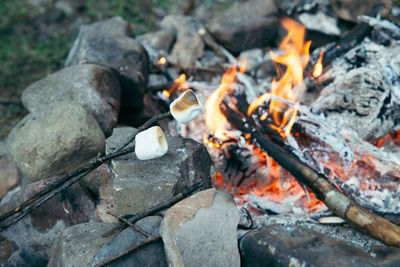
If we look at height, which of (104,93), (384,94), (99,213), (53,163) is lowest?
(99,213)

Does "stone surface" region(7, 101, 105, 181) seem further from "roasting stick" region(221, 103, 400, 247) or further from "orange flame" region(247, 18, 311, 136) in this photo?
"orange flame" region(247, 18, 311, 136)

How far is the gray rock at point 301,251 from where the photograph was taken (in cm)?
170

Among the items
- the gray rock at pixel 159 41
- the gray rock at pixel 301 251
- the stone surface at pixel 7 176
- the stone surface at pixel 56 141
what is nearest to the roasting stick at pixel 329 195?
the gray rock at pixel 301 251

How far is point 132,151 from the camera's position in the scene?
2.33 metres

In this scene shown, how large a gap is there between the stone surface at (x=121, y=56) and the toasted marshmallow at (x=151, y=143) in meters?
1.43

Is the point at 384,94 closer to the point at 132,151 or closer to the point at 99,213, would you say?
the point at 132,151

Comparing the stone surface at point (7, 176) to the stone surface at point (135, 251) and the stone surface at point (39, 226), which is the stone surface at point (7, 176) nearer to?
the stone surface at point (39, 226)

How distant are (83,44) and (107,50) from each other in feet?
1.00

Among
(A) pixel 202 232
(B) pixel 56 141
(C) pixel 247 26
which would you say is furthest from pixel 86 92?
(C) pixel 247 26

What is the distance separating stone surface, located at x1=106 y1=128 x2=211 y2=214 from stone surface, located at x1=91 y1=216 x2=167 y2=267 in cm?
19

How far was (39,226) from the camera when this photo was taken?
243 cm

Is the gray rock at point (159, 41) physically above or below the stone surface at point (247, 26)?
below

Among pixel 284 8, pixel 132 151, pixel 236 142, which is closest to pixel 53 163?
pixel 132 151

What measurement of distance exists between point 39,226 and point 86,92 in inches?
43.1
